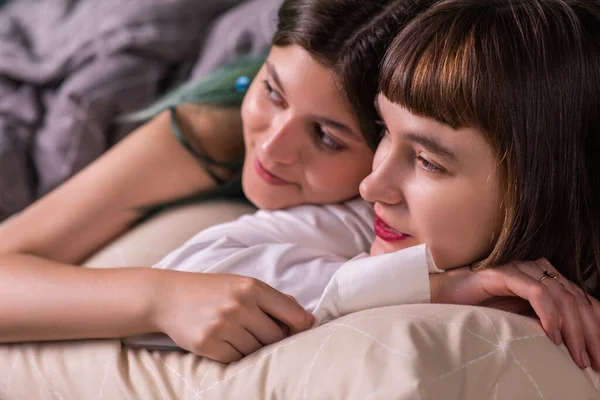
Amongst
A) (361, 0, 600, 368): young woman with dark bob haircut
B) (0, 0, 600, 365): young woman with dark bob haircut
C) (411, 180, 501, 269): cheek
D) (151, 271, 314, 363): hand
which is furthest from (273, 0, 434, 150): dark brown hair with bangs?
(151, 271, 314, 363): hand

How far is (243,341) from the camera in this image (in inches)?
35.7

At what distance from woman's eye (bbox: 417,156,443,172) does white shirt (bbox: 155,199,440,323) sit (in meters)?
0.10

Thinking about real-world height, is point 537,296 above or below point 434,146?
below

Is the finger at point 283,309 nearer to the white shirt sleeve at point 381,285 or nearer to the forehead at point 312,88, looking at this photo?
the white shirt sleeve at point 381,285

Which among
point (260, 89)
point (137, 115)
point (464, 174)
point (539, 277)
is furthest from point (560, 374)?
point (137, 115)

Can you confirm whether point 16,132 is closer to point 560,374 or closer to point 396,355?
point 396,355

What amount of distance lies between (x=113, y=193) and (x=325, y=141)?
15.0 inches

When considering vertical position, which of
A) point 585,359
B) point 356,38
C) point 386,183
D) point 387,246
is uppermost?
point 356,38

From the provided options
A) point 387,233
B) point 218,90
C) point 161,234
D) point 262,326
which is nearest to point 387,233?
point 387,233

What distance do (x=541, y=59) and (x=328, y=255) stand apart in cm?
43

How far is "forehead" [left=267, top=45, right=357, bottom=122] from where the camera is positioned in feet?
3.58

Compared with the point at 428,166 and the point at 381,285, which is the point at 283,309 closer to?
the point at 381,285

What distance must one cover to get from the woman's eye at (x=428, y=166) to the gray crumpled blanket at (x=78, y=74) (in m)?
0.86

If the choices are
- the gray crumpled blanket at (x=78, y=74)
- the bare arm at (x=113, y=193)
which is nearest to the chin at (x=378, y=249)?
the bare arm at (x=113, y=193)
